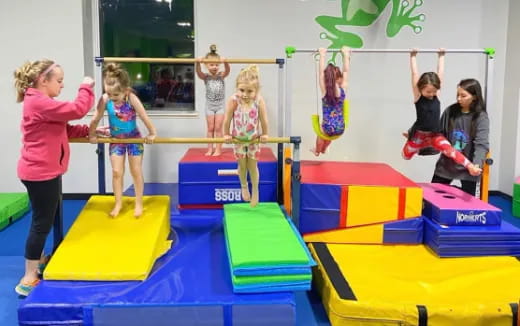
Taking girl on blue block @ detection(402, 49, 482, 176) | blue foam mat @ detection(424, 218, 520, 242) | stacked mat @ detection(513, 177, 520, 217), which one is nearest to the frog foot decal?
girl on blue block @ detection(402, 49, 482, 176)

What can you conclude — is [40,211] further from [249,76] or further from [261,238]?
[249,76]

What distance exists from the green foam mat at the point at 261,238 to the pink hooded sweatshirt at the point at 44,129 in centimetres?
133

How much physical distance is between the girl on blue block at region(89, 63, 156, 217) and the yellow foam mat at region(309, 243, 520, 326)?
5.32ft

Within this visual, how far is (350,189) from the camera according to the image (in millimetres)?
4055

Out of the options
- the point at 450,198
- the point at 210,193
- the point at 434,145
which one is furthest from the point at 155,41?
the point at 450,198

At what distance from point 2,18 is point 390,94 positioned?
5105 millimetres

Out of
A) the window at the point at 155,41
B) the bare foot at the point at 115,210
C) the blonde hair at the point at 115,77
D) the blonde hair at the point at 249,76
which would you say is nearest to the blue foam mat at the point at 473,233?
the blonde hair at the point at 249,76

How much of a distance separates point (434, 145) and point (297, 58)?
240 cm

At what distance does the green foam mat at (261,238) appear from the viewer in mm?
2885

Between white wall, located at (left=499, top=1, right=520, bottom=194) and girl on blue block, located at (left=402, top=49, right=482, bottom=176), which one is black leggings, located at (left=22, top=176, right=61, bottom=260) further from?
white wall, located at (left=499, top=1, right=520, bottom=194)

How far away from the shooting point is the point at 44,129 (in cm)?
311

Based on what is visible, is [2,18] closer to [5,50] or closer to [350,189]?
[5,50]

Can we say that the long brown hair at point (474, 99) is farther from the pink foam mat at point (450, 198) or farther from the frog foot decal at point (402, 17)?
the frog foot decal at point (402, 17)

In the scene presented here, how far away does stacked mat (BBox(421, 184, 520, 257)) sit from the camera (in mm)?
3850
